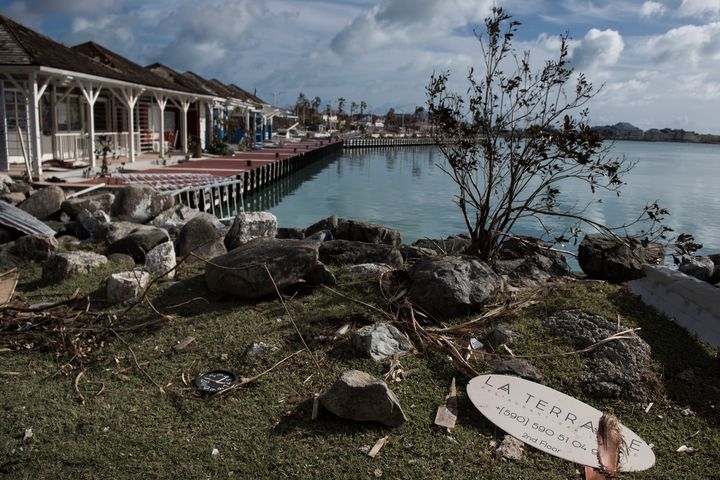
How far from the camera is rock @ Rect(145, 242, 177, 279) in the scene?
722 centimetres

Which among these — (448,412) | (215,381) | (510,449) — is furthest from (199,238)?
(510,449)

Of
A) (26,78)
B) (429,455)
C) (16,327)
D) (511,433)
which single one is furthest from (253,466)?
(26,78)

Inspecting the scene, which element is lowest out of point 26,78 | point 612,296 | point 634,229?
point 634,229

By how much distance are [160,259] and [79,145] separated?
48.6 feet

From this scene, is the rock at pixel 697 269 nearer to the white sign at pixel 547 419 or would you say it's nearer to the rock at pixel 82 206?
the white sign at pixel 547 419

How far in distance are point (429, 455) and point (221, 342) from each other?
212cm

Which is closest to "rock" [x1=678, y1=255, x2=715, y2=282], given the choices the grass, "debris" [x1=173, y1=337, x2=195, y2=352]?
the grass

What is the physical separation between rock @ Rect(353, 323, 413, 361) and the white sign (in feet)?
2.33

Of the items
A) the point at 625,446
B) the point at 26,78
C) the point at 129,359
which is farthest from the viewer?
the point at 26,78

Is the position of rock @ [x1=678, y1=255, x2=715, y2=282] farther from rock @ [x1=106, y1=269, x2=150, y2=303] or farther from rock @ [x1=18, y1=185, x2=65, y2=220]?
rock @ [x1=18, y1=185, x2=65, y2=220]

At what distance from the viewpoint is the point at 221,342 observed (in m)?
5.07

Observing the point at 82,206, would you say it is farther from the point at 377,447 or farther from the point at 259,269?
the point at 377,447

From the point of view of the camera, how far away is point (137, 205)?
1196 centimetres

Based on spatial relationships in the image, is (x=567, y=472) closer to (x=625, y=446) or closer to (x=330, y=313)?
(x=625, y=446)
